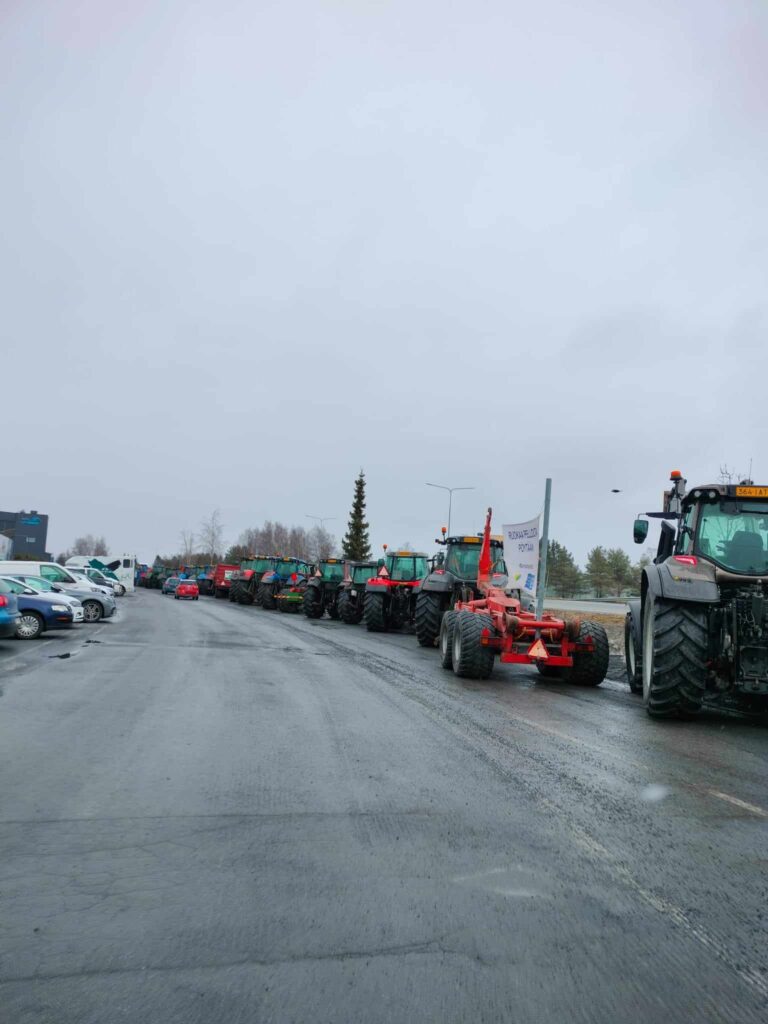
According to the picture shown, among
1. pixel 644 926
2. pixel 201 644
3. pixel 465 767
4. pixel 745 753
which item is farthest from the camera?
pixel 201 644

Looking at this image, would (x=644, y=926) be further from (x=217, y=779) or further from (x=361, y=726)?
(x=361, y=726)

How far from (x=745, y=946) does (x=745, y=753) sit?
14.3ft

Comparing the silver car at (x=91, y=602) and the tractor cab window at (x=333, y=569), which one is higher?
the tractor cab window at (x=333, y=569)

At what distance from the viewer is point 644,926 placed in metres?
3.45

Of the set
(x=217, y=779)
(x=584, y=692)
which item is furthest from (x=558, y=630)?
(x=217, y=779)

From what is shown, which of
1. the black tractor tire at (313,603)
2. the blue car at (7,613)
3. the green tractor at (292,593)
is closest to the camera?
the blue car at (7,613)

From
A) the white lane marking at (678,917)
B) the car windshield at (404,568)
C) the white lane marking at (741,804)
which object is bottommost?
the white lane marking at (678,917)

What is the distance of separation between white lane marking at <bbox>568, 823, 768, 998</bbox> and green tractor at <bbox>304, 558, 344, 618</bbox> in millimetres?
27012

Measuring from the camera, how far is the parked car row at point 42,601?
47.5 ft

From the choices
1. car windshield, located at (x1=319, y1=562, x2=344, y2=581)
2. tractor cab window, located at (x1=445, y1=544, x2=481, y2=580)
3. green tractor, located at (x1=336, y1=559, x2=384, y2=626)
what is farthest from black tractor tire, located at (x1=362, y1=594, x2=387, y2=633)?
car windshield, located at (x1=319, y1=562, x2=344, y2=581)

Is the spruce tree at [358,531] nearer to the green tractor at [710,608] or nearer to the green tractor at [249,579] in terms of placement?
the green tractor at [249,579]

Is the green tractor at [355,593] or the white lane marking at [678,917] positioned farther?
the green tractor at [355,593]

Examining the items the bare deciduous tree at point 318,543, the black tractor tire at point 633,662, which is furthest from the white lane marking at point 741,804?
the bare deciduous tree at point 318,543

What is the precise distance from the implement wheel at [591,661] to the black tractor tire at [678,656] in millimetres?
3441
